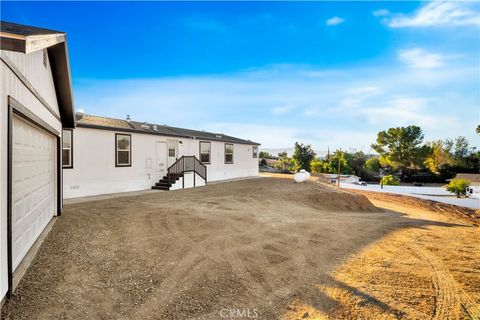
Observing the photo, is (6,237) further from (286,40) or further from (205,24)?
(286,40)

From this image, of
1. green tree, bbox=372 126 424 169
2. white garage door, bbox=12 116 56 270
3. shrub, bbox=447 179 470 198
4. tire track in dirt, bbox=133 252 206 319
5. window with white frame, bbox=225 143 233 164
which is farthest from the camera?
green tree, bbox=372 126 424 169

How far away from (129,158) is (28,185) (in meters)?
8.24

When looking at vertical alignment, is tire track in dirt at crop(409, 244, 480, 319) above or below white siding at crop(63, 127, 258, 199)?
below

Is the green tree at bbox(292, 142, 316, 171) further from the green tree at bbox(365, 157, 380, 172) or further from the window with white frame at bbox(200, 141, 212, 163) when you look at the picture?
the window with white frame at bbox(200, 141, 212, 163)

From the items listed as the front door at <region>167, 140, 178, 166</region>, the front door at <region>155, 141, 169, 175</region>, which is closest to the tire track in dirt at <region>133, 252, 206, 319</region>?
the front door at <region>155, 141, 169, 175</region>

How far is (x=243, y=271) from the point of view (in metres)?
3.95

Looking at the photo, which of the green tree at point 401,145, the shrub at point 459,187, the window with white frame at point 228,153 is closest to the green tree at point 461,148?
the green tree at point 401,145

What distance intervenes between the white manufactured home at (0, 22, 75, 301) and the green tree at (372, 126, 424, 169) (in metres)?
53.3

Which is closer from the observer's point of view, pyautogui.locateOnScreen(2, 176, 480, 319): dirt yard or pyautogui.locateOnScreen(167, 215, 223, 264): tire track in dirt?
pyautogui.locateOnScreen(2, 176, 480, 319): dirt yard

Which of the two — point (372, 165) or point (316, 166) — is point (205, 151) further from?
point (372, 165)

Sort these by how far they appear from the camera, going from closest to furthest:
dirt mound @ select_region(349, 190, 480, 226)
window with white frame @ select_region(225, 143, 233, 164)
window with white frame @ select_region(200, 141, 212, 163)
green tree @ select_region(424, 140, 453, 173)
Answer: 1. dirt mound @ select_region(349, 190, 480, 226)
2. window with white frame @ select_region(200, 141, 212, 163)
3. window with white frame @ select_region(225, 143, 233, 164)
4. green tree @ select_region(424, 140, 453, 173)

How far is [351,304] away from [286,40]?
15.5 m

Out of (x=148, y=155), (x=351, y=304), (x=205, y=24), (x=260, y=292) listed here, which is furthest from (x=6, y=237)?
(x=205, y=24)

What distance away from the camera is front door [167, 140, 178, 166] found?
47.1 ft
